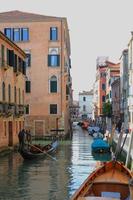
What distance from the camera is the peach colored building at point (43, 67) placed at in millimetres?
42812

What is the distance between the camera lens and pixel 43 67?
43000 millimetres

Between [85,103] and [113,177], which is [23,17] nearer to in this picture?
[113,177]

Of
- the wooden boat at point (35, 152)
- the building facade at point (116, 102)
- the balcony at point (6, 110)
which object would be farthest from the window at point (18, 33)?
the building facade at point (116, 102)

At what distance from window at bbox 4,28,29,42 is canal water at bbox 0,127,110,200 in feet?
60.6

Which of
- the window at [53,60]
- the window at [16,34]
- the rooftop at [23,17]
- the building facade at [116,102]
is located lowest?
the building facade at [116,102]

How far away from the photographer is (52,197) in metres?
14.0

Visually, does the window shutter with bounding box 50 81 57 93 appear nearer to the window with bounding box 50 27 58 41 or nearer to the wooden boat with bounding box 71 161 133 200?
the window with bounding box 50 27 58 41

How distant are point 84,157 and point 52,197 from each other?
12.8 m

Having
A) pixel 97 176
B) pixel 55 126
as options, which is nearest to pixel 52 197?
pixel 97 176

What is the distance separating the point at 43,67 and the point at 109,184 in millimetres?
31569

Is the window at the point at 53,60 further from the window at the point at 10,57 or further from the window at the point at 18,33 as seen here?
the window at the point at 10,57

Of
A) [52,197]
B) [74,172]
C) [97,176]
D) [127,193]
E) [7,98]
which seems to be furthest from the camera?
[7,98]

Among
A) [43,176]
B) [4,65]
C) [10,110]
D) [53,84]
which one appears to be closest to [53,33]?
[53,84]

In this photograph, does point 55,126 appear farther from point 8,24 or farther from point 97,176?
point 97,176
